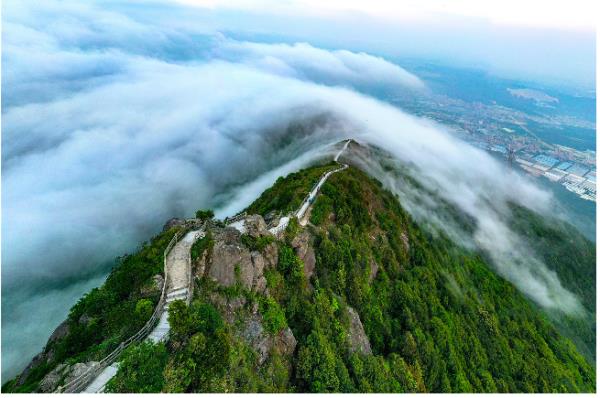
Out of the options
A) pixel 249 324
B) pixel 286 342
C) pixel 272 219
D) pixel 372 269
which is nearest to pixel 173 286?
pixel 249 324

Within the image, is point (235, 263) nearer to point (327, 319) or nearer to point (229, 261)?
point (229, 261)

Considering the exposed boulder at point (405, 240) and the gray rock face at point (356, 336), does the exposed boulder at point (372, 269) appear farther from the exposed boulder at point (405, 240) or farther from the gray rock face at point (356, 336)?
the exposed boulder at point (405, 240)

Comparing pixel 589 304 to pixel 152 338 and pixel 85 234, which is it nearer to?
pixel 152 338

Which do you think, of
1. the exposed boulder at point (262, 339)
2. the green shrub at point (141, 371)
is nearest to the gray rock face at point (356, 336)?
the exposed boulder at point (262, 339)

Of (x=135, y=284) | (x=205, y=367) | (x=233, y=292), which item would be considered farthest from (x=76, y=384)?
(x=233, y=292)

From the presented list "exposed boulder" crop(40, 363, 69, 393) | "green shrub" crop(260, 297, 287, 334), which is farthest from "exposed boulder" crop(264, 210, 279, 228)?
"exposed boulder" crop(40, 363, 69, 393)

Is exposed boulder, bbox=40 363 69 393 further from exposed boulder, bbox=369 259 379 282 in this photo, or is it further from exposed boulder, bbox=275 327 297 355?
A: exposed boulder, bbox=369 259 379 282
